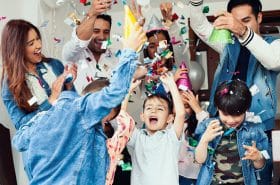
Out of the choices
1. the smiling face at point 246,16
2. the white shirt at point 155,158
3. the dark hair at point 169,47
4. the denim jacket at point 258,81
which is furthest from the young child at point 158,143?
the smiling face at point 246,16

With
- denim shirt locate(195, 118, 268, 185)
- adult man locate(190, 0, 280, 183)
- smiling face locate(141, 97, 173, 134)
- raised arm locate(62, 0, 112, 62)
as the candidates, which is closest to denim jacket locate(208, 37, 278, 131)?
adult man locate(190, 0, 280, 183)

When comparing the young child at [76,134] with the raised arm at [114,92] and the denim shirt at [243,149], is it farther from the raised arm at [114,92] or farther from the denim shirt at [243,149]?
the denim shirt at [243,149]

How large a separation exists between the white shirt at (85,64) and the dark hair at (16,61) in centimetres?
30

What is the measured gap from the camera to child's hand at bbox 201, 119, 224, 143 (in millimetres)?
2387

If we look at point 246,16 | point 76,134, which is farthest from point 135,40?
point 246,16

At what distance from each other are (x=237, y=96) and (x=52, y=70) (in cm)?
88

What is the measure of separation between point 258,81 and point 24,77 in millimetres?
1043

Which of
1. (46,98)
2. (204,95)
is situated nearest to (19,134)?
(46,98)

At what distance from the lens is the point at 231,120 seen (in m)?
2.45

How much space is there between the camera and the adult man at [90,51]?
9.34ft

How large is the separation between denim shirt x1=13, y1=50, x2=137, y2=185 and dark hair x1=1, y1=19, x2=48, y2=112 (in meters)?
0.53

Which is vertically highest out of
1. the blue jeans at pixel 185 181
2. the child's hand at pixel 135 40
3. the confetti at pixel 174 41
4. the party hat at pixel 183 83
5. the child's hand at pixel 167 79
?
the child's hand at pixel 135 40

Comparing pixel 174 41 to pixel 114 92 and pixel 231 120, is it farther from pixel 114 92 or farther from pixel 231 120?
pixel 114 92

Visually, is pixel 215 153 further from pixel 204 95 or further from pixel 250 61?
pixel 204 95
